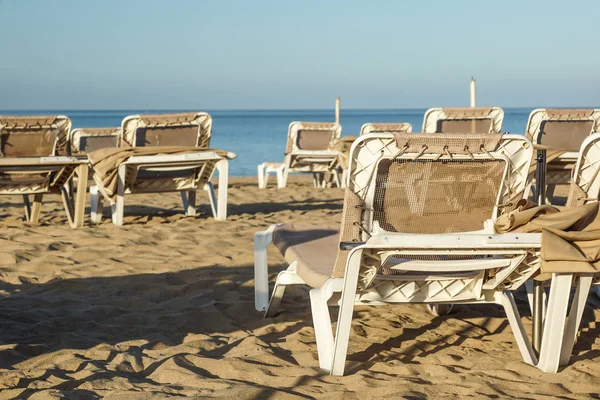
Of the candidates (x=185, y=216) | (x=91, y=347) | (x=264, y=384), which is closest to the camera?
(x=264, y=384)

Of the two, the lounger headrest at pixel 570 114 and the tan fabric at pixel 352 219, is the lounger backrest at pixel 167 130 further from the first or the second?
the tan fabric at pixel 352 219

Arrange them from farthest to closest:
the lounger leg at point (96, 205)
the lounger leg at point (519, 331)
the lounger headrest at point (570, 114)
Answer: the lounger leg at point (96, 205), the lounger headrest at point (570, 114), the lounger leg at point (519, 331)

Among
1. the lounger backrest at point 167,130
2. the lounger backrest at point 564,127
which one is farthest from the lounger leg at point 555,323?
the lounger backrest at point 167,130

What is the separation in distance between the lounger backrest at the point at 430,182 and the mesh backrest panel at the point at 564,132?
4598 millimetres

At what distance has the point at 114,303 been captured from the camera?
4555 mm

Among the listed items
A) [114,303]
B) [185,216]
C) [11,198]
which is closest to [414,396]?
[114,303]

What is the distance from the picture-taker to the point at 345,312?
3.12 meters

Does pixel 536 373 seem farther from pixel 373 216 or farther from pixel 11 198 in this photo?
pixel 11 198

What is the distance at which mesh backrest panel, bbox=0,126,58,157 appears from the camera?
7910 mm

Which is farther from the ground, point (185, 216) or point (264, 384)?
point (264, 384)

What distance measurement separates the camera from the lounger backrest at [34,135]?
7906 millimetres

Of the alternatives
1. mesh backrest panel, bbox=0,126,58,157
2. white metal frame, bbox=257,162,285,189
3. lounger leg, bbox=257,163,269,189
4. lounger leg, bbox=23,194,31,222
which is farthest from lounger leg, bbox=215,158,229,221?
lounger leg, bbox=257,163,269,189

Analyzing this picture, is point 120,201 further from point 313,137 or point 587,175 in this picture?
point 313,137

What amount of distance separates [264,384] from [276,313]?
50.1 inches
